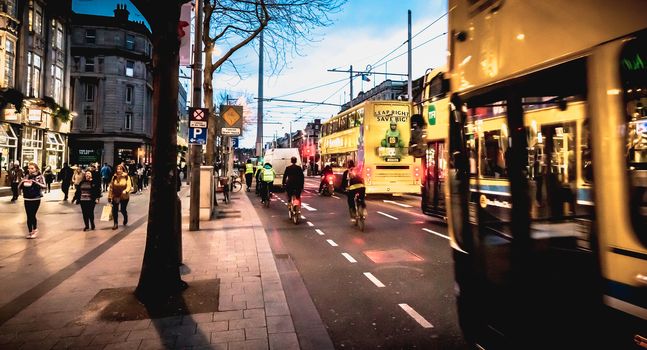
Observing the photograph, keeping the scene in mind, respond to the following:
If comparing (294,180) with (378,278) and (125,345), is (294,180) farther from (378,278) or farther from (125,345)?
(125,345)

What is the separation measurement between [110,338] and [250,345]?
1419 mm

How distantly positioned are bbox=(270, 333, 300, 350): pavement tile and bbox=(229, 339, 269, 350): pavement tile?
8 cm

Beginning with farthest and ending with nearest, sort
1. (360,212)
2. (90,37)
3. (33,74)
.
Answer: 1. (90,37)
2. (33,74)
3. (360,212)

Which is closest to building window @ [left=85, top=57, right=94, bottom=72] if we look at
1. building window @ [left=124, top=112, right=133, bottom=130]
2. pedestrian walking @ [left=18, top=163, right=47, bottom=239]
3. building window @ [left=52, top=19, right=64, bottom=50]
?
building window @ [left=124, top=112, right=133, bottom=130]

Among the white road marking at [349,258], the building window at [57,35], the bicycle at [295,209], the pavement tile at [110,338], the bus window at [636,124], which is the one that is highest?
the building window at [57,35]

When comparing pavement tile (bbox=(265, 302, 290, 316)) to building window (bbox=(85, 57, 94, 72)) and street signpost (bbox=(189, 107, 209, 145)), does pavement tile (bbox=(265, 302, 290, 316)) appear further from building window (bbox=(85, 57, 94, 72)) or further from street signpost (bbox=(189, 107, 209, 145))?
building window (bbox=(85, 57, 94, 72))

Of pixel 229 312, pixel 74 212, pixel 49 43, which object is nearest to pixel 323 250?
pixel 229 312

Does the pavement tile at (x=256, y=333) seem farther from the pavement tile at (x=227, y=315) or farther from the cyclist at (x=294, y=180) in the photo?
the cyclist at (x=294, y=180)

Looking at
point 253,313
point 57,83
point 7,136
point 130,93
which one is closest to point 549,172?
point 253,313

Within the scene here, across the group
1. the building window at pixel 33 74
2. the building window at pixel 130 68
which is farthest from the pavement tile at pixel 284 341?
the building window at pixel 130 68

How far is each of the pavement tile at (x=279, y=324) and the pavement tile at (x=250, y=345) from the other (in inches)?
9.6

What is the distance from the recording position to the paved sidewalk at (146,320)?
3971 mm

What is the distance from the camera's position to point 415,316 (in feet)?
15.6

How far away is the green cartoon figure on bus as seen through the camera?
726 inches
